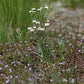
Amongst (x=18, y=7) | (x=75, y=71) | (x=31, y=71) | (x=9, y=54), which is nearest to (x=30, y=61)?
(x=31, y=71)

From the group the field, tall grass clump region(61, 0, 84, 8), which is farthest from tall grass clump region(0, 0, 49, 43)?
tall grass clump region(61, 0, 84, 8)

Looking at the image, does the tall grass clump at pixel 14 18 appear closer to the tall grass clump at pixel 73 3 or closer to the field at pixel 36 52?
the field at pixel 36 52

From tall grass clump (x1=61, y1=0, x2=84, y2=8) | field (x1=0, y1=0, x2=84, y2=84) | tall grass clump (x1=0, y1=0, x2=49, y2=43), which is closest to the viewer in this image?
field (x1=0, y1=0, x2=84, y2=84)

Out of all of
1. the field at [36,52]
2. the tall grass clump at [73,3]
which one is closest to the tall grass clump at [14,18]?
the field at [36,52]

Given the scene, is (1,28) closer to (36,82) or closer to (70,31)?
(36,82)

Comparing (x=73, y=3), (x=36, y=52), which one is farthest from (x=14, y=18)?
(x=73, y=3)

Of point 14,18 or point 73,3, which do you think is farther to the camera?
point 73,3

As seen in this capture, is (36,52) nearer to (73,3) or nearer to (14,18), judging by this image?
(14,18)

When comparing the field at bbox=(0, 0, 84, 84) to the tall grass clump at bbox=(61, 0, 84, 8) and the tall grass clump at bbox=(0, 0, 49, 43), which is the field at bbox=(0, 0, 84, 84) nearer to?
the tall grass clump at bbox=(0, 0, 49, 43)
